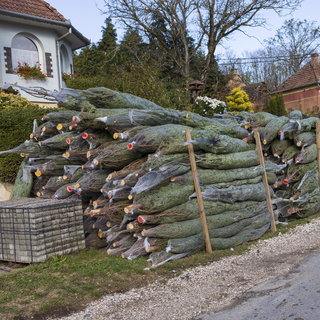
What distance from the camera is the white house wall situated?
16.7 metres

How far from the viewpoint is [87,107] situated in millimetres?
7555

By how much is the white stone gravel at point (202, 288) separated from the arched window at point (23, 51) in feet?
45.8

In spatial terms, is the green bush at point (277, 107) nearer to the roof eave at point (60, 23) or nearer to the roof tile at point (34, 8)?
the roof eave at point (60, 23)

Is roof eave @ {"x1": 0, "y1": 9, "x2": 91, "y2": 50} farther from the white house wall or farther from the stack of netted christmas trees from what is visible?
the stack of netted christmas trees

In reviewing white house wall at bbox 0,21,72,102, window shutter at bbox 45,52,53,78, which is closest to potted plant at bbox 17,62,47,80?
white house wall at bbox 0,21,72,102

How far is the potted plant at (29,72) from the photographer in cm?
1694

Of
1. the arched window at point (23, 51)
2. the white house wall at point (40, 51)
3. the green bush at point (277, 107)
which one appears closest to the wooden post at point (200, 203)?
the white house wall at point (40, 51)

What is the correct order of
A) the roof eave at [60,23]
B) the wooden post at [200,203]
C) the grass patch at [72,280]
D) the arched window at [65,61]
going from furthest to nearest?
the arched window at [65,61]
the roof eave at [60,23]
the wooden post at [200,203]
the grass patch at [72,280]

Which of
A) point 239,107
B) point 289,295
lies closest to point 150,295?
point 289,295

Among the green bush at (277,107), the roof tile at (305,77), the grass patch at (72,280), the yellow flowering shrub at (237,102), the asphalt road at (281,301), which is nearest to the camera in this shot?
the asphalt road at (281,301)

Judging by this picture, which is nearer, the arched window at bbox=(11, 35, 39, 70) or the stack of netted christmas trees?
the stack of netted christmas trees

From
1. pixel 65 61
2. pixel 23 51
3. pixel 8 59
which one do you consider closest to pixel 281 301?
pixel 8 59

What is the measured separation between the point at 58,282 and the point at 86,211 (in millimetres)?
2211

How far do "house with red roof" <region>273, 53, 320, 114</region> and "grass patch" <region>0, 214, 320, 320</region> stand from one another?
2912cm
